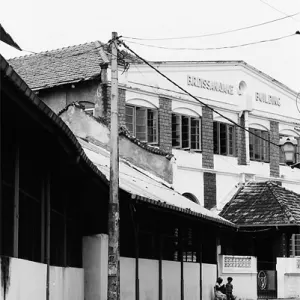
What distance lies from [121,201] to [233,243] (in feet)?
55.3

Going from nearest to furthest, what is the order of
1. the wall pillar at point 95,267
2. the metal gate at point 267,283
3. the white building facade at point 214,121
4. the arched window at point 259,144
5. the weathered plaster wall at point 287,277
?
the wall pillar at point 95,267 < the white building facade at point 214,121 < the metal gate at point 267,283 < the weathered plaster wall at point 287,277 < the arched window at point 259,144

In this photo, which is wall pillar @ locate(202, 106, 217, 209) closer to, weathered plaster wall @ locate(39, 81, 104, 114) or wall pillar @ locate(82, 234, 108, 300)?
weathered plaster wall @ locate(39, 81, 104, 114)

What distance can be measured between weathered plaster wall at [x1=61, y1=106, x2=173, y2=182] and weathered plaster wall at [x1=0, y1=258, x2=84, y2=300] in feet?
37.0

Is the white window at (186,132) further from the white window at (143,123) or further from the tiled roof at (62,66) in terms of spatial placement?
the tiled roof at (62,66)

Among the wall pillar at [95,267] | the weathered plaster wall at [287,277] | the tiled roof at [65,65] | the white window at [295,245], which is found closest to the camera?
the wall pillar at [95,267]

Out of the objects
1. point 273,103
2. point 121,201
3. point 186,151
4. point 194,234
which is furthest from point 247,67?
point 121,201

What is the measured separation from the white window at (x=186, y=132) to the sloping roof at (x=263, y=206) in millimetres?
2906

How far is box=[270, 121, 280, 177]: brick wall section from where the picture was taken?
40594mm

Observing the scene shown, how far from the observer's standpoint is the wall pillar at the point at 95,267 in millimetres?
20031

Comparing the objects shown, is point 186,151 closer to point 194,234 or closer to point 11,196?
point 194,234

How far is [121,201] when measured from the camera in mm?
21719

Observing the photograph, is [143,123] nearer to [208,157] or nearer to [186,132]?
[186,132]

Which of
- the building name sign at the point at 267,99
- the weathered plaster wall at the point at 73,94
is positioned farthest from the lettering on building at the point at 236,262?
the building name sign at the point at 267,99

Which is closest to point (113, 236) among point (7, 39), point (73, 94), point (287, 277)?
point (7, 39)
